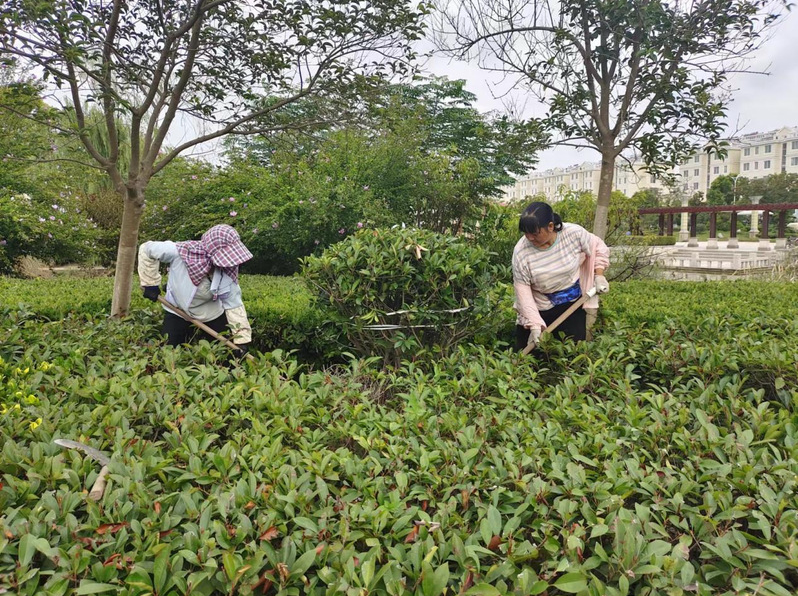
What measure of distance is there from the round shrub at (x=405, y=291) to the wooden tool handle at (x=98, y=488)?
6.17 ft

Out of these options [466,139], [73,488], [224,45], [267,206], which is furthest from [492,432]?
[466,139]

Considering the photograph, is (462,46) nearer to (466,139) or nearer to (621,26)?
(621,26)

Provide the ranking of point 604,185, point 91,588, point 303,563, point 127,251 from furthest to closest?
point 604,185 < point 127,251 < point 303,563 < point 91,588

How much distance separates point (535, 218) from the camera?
11.3 feet

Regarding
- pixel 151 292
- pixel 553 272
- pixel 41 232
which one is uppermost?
pixel 41 232

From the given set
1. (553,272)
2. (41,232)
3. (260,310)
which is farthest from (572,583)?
(41,232)

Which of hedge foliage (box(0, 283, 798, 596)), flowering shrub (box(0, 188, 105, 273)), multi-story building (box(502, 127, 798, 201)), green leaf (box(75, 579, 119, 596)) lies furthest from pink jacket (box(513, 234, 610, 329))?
multi-story building (box(502, 127, 798, 201))

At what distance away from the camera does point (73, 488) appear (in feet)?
5.49

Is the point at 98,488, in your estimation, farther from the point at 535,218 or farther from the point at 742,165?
the point at 742,165

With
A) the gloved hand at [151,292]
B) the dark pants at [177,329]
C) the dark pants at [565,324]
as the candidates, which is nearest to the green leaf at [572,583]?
the dark pants at [565,324]

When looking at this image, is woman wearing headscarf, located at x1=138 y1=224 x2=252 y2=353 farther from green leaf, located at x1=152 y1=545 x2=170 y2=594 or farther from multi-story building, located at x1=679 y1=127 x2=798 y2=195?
multi-story building, located at x1=679 y1=127 x2=798 y2=195

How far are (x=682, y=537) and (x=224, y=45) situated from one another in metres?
4.50

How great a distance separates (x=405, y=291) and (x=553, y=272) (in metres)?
0.94

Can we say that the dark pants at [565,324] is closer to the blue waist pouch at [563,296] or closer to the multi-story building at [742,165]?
the blue waist pouch at [563,296]
